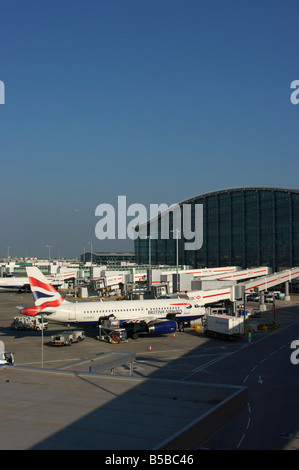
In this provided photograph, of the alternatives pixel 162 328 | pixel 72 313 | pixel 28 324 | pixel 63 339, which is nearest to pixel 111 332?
pixel 72 313

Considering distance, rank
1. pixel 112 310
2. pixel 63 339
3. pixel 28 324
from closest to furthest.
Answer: pixel 63 339 → pixel 112 310 → pixel 28 324

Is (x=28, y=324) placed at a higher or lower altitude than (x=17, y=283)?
lower

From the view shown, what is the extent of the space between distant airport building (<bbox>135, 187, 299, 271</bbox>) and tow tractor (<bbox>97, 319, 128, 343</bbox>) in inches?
2080

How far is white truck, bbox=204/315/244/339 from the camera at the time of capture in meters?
58.0

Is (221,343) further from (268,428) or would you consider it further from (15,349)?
A: (268,428)

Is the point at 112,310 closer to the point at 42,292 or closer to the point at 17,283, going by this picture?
the point at 42,292

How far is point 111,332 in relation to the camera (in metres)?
59.8

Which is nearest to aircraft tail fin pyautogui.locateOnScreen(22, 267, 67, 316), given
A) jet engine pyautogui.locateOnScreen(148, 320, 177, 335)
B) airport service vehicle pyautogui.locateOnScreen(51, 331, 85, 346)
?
airport service vehicle pyautogui.locateOnScreen(51, 331, 85, 346)

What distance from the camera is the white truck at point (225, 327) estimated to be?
58000 millimetres

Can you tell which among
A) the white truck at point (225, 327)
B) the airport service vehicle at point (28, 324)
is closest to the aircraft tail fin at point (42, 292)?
the airport service vehicle at point (28, 324)

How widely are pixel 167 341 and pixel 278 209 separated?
7801 cm

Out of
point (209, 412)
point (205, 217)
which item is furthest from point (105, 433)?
point (205, 217)

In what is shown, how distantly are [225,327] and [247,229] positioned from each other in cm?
7970

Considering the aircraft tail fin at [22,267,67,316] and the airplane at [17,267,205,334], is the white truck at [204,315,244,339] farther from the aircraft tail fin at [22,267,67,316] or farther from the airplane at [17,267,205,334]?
the aircraft tail fin at [22,267,67,316]
